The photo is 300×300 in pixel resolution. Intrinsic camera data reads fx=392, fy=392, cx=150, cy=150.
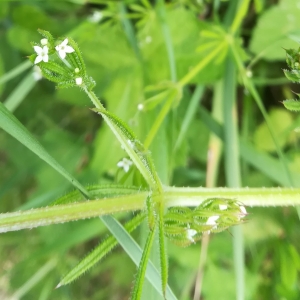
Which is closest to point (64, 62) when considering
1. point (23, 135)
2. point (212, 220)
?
point (23, 135)

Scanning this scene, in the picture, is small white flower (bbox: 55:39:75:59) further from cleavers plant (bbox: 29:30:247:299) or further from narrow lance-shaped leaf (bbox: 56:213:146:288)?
narrow lance-shaped leaf (bbox: 56:213:146:288)

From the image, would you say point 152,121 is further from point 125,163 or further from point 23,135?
point 23,135

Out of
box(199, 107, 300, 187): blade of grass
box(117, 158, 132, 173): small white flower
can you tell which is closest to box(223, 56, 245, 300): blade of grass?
box(199, 107, 300, 187): blade of grass

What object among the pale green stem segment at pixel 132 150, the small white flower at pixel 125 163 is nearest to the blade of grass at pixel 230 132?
the small white flower at pixel 125 163

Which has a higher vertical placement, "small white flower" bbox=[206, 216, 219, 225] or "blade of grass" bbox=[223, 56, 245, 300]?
"blade of grass" bbox=[223, 56, 245, 300]

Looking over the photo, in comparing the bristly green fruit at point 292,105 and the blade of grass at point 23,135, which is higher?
the blade of grass at point 23,135

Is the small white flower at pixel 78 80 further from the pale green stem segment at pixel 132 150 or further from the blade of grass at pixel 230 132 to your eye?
the blade of grass at pixel 230 132
